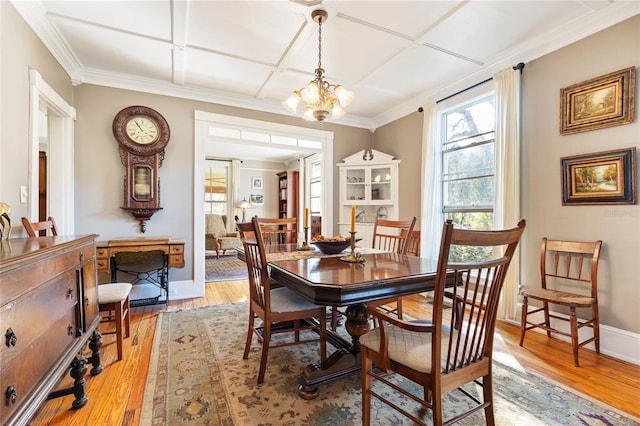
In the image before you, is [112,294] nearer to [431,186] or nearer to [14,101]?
[14,101]

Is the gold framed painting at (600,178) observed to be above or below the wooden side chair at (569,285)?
above

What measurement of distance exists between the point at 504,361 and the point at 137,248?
3614 mm

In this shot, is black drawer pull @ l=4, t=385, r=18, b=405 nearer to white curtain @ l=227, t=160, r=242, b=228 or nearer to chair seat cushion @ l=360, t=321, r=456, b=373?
chair seat cushion @ l=360, t=321, r=456, b=373

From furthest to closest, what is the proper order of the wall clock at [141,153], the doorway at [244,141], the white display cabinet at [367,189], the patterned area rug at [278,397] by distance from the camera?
the white display cabinet at [367,189]
the doorway at [244,141]
the wall clock at [141,153]
the patterned area rug at [278,397]

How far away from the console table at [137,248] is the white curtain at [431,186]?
308 centimetres

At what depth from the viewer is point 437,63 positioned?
10.5ft

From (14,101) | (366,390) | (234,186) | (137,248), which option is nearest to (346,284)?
(366,390)

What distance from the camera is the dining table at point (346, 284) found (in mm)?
1359

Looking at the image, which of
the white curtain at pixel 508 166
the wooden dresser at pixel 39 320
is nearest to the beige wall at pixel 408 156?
the white curtain at pixel 508 166

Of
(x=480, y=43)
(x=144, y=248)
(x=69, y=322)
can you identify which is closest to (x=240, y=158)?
(x=144, y=248)

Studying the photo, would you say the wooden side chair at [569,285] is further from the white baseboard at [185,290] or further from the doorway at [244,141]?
the white baseboard at [185,290]

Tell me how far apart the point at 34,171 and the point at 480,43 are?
404 cm

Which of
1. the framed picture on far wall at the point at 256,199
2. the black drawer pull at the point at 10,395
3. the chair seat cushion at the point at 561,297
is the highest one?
the framed picture on far wall at the point at 256,199

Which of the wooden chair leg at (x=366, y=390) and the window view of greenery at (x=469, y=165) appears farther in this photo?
the window view of greenery at (x=469, y=165)
